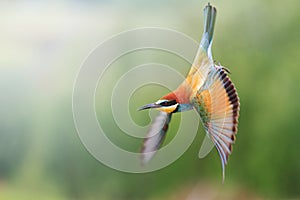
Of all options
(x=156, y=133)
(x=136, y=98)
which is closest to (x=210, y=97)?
(x=156, y=133)

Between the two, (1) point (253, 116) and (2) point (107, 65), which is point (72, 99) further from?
(1) point (253, 116)

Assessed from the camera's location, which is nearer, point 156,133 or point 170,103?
point 170,103

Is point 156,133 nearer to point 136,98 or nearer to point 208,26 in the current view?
point 208,26

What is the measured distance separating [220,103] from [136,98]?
876 mm

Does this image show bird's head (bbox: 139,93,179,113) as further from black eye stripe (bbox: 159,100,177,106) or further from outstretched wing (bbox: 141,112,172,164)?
outstretched wing (bbox: 141,112,172,164)

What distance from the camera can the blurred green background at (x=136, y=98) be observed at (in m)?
1.63

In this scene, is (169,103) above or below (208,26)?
below

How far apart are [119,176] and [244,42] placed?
686 millimetres

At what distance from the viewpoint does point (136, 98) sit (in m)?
1.59

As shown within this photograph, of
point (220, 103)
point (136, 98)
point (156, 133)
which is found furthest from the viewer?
point (136, 98)

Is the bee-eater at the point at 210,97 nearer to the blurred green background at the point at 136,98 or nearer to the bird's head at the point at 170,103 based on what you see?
the bird's head at the point at 170,103

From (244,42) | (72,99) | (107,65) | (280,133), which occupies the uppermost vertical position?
(244,42)

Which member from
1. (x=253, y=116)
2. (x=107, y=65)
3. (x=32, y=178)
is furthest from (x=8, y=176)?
(x=253, y=116)

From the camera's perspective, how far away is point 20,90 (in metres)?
1.64
